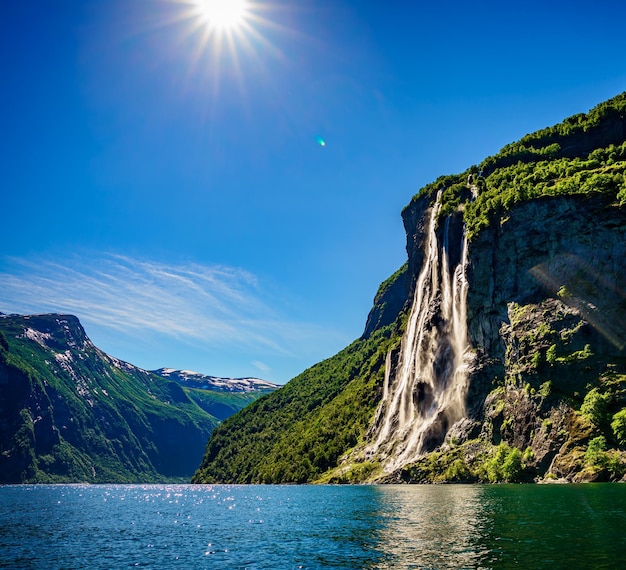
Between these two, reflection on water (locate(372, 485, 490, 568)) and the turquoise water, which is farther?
the turquoise water

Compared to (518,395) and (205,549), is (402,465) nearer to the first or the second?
(518,395)

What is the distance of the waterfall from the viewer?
354 feet

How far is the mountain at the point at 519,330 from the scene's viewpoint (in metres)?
81.9

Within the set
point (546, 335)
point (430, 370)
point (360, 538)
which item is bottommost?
point (360, 538)

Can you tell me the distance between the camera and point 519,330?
97250 mm

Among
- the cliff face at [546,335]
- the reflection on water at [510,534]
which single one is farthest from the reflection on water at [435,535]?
the cliff face at [546,335]

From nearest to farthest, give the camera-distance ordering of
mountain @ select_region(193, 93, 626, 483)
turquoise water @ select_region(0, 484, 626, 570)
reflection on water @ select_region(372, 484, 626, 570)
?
reflection on water @ select_region(372, 484, 626, 570) → turquoise water @ select_region(0, 484, 626, 570) → mountain @ select_region(193, 93, 626, 483)

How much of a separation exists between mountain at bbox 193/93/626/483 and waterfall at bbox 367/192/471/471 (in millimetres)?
387

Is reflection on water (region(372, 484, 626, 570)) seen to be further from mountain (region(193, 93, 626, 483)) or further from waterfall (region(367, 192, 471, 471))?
waterfall (region(367, 192, 471, 471))

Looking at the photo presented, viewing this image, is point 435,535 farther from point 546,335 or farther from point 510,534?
point 546,335

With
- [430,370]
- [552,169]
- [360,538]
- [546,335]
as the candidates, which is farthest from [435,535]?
[552,169]

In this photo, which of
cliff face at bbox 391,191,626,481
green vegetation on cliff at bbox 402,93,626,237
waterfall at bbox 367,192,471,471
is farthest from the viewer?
waterfall at bbox 367,192,471,471

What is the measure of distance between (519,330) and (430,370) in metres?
28.0

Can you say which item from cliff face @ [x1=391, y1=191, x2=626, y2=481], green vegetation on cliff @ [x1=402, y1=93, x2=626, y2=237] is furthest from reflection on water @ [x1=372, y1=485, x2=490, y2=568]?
green vegetation on cliff @ [x1=402, y1=93, x2=626, y2=237]
